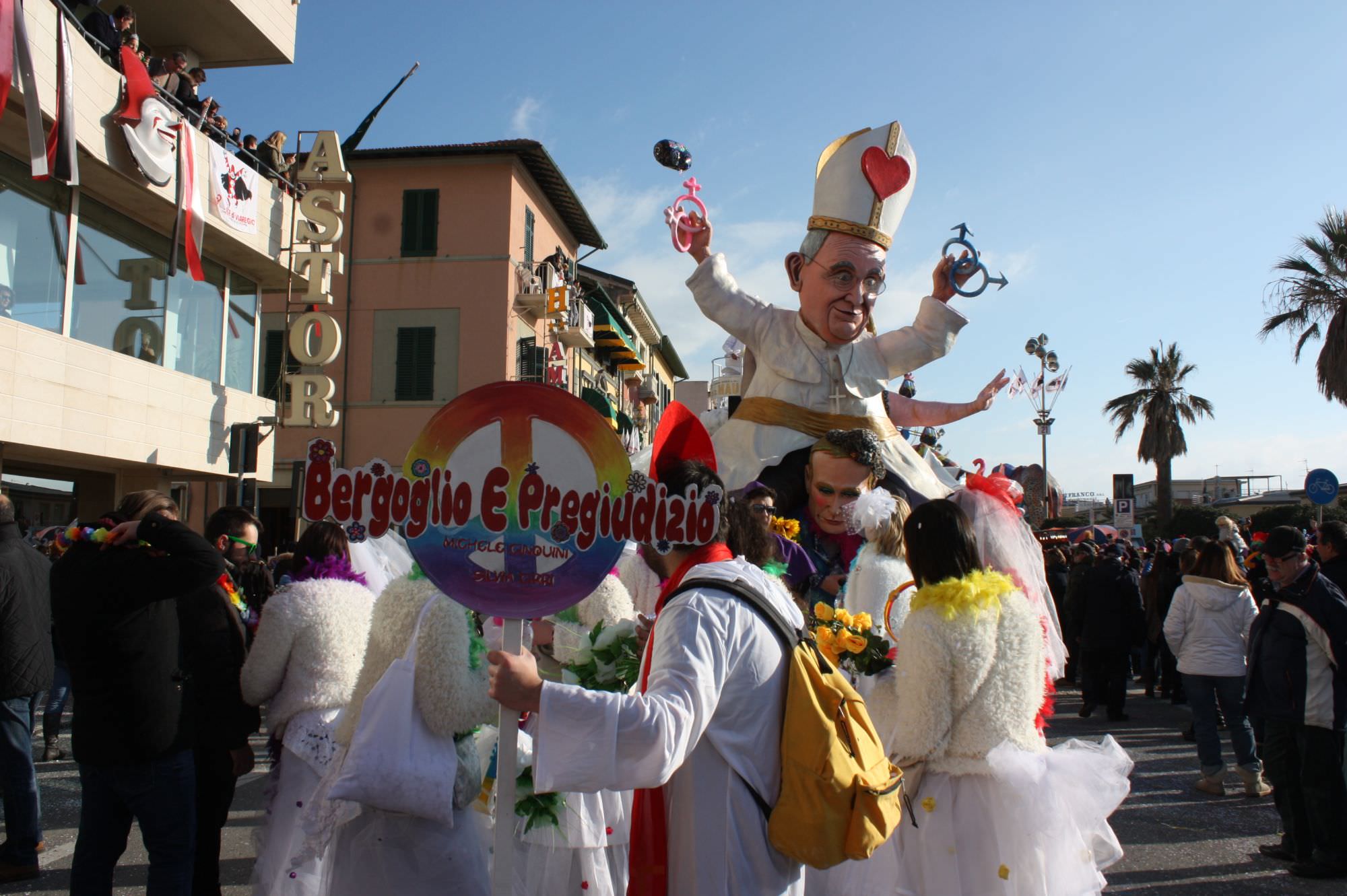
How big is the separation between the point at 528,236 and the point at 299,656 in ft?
77.4

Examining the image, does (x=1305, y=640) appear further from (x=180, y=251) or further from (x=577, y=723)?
(x=180, y=251)

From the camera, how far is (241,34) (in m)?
15.6

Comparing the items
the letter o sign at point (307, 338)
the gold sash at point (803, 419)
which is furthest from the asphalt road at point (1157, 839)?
the letter o sign at point (307, 338)

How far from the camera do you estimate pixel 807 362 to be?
708 centimetres

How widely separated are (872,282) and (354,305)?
65.2 feet

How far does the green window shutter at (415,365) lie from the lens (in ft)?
79.5

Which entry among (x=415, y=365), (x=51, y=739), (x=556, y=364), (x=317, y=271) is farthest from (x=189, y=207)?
(x=556, y=364)

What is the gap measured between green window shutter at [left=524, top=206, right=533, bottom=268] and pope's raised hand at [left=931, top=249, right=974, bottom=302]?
1962 centimetres

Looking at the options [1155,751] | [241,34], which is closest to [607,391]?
[241,34]

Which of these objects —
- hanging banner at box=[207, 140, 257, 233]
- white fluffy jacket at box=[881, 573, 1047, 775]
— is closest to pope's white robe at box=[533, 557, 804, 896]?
white fluffy jacket at box=[881, 573, 1047, 775]

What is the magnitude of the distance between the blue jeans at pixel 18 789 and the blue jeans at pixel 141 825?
1.72 metres

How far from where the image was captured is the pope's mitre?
6.88 meters

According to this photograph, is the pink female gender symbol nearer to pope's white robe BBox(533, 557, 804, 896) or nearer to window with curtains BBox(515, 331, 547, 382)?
pope's white robe BBox(533, 557, 804, 896)

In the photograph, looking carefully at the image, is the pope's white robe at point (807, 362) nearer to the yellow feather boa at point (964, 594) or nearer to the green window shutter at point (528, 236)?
the yellow feather boa at point (964, 594)
